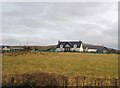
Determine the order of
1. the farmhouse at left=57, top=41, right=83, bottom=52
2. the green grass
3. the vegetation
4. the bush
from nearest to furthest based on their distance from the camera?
the bush → the vegetation → the green grass → the farmhouse at left=57, top=41, right=83, bottom=52

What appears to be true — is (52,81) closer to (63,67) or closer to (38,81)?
(38,81)

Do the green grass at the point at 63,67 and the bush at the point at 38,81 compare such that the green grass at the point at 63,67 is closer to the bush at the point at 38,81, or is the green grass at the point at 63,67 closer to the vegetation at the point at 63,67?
the vegetation at the point at 63,67

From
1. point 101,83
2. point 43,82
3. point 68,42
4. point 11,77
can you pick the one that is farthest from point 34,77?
point 68,42

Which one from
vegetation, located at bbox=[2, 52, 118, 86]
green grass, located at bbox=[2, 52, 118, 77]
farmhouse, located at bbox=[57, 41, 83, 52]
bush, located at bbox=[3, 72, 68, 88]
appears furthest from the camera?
farmhouse, located at bbox=[57, 41, 83, 52]

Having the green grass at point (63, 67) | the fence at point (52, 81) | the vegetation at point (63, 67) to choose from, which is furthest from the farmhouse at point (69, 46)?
the fence at point (52, 81)

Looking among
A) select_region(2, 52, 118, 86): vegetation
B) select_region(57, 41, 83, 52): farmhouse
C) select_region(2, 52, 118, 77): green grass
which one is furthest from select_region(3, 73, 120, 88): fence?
select_region(57, 41, 83, 52): farmhouse

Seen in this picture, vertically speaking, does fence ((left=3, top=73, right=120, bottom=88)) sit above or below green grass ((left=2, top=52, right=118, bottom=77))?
above

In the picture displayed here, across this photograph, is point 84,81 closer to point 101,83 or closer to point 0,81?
point 101,83

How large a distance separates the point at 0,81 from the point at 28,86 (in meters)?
2.27

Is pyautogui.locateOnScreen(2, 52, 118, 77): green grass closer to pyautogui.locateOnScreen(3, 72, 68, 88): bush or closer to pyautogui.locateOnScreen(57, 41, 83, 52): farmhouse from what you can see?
pyautogui.locateOnScreen(3, 72, 68, 88): bush

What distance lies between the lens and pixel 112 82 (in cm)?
1473

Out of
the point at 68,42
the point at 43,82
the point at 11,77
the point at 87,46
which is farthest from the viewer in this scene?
the point at 87,46

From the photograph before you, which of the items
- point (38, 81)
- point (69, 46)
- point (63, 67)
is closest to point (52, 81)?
point (38, 81)

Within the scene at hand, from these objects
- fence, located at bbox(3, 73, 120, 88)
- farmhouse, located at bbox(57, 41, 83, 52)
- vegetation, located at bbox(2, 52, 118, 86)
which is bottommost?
vegetation, located at bbox(2, 52, 118, 86)
